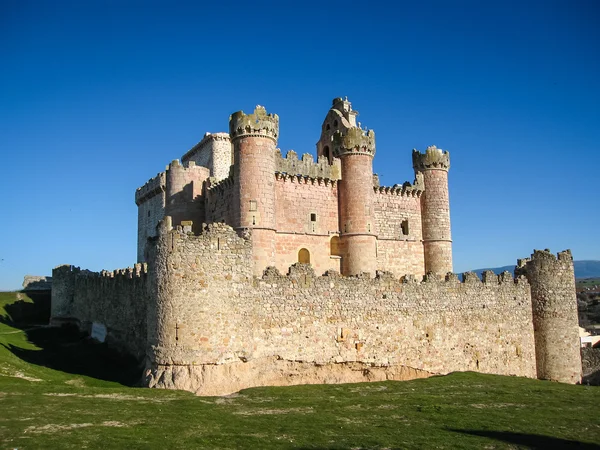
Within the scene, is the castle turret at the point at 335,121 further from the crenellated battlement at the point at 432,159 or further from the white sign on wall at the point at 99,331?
the white sign on wall at the point at 99,331

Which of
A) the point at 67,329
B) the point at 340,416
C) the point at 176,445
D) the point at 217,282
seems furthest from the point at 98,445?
the point at 67,329

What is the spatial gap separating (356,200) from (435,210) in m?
6.70

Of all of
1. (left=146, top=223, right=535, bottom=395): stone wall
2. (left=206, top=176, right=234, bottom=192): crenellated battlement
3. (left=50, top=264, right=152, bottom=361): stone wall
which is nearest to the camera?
(left=146, top=223, right=535, bottom=395): stone wall

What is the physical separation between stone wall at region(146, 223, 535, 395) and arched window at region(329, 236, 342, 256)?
754 cm

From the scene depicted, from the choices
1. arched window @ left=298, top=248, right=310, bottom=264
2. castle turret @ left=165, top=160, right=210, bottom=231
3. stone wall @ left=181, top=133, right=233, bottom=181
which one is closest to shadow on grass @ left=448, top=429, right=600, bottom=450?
arched window @ left=298, top=248, right=310, bottom=264

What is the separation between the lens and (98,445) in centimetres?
1206

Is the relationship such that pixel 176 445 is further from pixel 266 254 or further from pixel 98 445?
pixel 266 254

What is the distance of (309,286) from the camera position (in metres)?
21.7

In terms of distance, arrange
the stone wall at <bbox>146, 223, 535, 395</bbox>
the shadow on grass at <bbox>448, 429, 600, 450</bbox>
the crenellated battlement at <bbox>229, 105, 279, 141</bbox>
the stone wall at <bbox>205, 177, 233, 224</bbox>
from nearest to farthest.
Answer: the shadow on grass at <bbox>448, 429, 600, 450</bbox> → the stone wall at <bbox>146, 223, 535, 395</bbox> → the crenellated battlement at <bbox>229, 105, 279, 141</bbox> → the stone wall at <bbox>205, 177, 233, 224</bbox>

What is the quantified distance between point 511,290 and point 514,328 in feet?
5.87

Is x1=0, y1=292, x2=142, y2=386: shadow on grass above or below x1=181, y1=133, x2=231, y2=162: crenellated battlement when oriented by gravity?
below

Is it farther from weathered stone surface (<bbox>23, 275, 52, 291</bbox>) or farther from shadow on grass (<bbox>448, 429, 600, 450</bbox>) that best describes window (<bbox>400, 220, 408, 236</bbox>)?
weathered stone surface (<bbox>23, 275, 52, 291</bbox>)

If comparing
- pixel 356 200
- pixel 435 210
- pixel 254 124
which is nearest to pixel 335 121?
pixel 356 200

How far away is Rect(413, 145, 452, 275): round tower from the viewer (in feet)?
115
